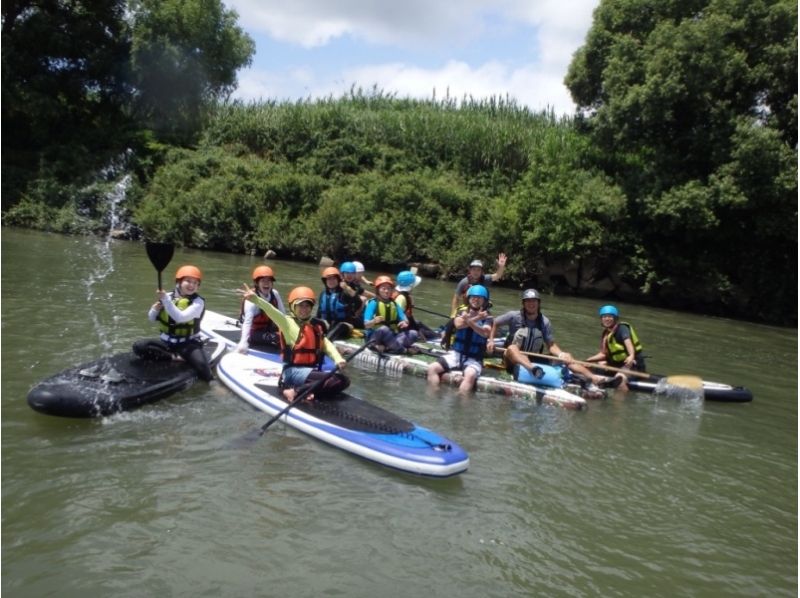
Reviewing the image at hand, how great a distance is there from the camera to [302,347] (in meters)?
6.09

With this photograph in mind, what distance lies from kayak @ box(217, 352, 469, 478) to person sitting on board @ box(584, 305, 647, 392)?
3.44 metres

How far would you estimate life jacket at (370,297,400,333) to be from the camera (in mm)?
8844

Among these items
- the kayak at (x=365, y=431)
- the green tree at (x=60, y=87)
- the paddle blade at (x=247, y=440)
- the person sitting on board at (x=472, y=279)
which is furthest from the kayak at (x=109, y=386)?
the green tree at (x=60, y=87)

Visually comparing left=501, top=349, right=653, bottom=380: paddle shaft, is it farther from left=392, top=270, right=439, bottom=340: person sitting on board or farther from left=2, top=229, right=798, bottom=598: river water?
left=392, top=270, right=439, bottom=340: person sitting on board

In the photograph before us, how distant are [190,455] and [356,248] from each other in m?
15.9

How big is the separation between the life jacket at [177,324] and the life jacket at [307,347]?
1.08 m

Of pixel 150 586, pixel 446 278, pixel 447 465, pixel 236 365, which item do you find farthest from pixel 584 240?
pixel 150 586

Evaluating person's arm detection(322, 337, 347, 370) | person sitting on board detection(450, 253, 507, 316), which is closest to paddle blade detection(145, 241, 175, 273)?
person's arm detection(322, 337, 347, 370)

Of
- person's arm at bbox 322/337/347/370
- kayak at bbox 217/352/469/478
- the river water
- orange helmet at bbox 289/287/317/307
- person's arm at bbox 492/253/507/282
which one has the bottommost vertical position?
the river water

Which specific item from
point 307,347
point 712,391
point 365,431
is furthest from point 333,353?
point 712,391

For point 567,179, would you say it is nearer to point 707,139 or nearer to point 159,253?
point 707,139

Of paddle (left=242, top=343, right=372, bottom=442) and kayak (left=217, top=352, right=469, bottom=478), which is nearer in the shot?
kayak (left=217, top=352, right=469, bottom=478)

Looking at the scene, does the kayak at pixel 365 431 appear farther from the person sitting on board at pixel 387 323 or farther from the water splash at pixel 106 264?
the water splash at pixel 106 264

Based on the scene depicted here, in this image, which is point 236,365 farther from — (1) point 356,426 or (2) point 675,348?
(2) point 675,348
